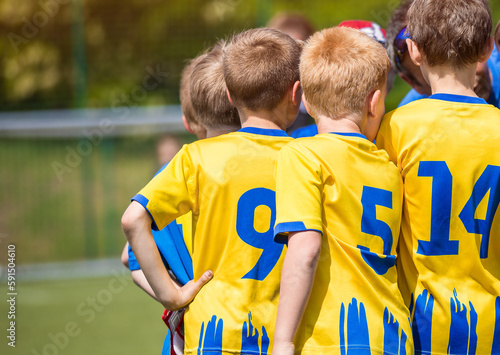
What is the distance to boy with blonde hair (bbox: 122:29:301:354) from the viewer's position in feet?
6.95

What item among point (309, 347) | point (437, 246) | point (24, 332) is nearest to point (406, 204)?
point (437, 246)

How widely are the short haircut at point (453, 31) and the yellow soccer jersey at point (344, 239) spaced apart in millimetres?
437

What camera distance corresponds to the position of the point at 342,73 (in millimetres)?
2043

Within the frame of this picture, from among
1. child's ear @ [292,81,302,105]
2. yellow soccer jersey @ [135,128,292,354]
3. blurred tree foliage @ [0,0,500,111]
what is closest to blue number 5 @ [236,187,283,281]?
yellow soccer jersey @ [135,128,292,354]

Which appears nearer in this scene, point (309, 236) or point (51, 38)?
point (309, 236)

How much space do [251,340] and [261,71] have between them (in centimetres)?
92

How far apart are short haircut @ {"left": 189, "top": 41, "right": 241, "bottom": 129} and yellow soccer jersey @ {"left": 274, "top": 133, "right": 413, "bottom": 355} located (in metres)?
0.47

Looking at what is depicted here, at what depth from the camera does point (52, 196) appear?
27.2 feet

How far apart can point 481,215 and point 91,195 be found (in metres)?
7.05

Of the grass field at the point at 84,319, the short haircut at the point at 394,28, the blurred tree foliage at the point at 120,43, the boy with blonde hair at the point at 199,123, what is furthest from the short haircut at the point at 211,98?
the blurred tree foliage at the point at 120,43

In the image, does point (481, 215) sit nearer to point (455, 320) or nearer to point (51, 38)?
point (455, 320)

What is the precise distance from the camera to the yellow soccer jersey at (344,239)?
6.41 feet

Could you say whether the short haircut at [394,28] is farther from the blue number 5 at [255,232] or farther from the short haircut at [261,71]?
the blue number 5 at [255,232]

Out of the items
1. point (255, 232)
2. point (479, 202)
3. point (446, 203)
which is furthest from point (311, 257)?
point (479, 202)
